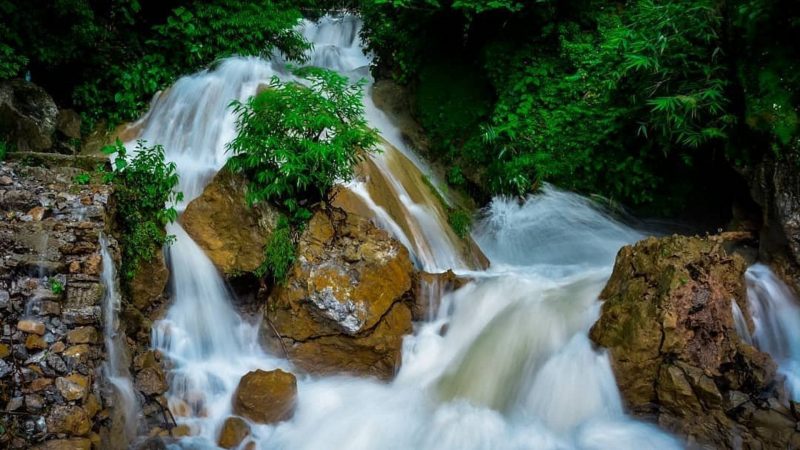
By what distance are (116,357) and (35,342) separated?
0.61 m

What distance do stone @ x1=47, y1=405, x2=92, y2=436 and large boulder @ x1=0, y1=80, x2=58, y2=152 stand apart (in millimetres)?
4306

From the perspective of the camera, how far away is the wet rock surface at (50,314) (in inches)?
135

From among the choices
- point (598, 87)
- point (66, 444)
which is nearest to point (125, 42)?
point (66, 444)

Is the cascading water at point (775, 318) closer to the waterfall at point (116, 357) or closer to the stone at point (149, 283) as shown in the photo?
the waterfall at point (116, 357)

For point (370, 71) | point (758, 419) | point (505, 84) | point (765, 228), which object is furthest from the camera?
point (370, 71)

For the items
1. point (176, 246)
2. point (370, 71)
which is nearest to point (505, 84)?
point (370, 71)

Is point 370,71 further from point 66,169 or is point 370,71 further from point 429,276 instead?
point 66,169

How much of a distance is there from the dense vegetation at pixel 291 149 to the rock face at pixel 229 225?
5.1 inches

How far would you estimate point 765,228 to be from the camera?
594 centimetres

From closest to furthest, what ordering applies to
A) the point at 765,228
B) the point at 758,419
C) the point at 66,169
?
the point at 758,419, the point at 66,169, the point at 765,228

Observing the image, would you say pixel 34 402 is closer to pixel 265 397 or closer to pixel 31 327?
pixel 31 327

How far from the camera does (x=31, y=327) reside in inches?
144

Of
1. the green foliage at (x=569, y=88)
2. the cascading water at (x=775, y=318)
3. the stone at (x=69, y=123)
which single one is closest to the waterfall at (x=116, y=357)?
the stone at (x=69, y=123)

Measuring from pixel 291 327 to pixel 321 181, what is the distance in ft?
5.15
